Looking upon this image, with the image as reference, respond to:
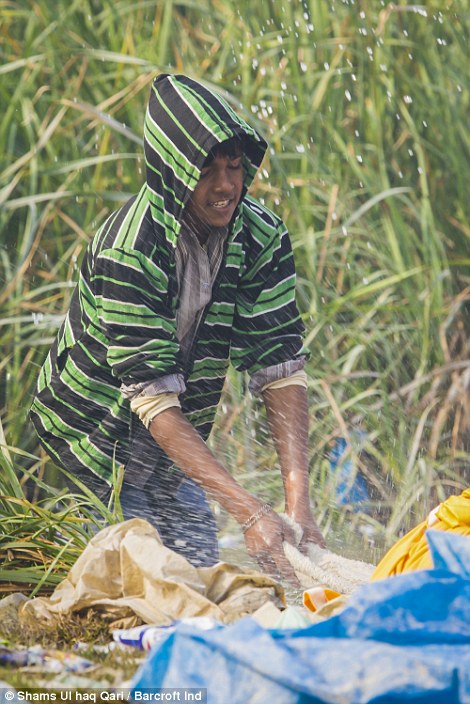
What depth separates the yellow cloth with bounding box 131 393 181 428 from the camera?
2.71 m

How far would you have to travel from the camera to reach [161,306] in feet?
9.05

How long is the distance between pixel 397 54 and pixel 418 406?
1.53 metres

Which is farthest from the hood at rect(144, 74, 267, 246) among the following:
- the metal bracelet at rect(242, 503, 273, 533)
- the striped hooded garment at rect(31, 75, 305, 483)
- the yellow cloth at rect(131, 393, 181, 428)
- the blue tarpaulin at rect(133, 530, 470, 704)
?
the blue tarpaulin at rect(133, 530, 470, 704)

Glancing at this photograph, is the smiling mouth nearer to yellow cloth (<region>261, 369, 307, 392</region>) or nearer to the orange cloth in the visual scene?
yellow cloth (<region>261, 369, 307, 392</region>)

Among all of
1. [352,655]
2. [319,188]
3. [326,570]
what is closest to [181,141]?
[326,570]

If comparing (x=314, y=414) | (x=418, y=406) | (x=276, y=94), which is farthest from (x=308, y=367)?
(x=276, y=94)

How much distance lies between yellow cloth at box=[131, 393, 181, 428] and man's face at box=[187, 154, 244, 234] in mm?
449

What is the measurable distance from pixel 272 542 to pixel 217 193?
33.8 inches

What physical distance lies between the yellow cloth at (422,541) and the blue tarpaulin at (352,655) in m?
0.33

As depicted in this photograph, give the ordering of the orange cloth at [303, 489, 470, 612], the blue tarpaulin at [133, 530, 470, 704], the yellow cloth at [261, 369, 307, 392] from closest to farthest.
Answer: the blue tarpaulin at [133, 530, 470, 704] → the orange cloth at [303, 489, 470, 612] → the yellow cloth at [261, 369, 307, 392]

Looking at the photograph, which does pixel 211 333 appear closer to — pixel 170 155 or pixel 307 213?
pixel 170 155

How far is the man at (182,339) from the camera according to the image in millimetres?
2705

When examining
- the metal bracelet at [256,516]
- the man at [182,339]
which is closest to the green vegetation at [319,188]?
the man at [182,339]

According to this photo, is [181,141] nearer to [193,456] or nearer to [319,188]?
[193,456]
